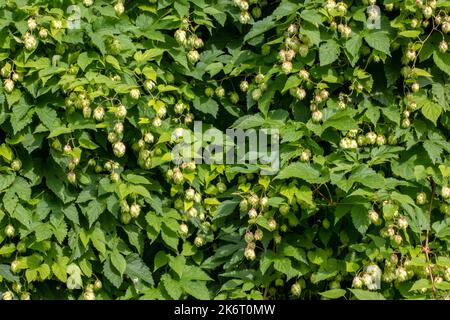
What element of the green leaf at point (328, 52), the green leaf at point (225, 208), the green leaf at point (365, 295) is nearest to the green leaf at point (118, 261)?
the green leaf at point (225, 208)

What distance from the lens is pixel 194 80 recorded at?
4.75 meters

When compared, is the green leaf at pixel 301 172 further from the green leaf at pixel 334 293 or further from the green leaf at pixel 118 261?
the green leaf at pixel 118 261

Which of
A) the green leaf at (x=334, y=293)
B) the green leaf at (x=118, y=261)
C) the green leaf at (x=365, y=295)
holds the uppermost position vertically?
the green leaf at (x=118, y=261)

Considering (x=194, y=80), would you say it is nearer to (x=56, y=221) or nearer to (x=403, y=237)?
(x=56, y=221)

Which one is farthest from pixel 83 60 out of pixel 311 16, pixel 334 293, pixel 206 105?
pixel 334 293

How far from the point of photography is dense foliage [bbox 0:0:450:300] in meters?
4.26

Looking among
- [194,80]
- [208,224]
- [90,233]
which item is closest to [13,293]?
[90,233]

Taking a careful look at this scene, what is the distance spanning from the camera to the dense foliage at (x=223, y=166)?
426cm

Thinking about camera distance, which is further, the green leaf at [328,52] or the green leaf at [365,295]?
the green leaf at [328,52]

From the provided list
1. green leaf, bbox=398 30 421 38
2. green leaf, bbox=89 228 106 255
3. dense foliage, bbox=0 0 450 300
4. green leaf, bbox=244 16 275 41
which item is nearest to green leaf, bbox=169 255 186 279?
dense foliage, bbox=0 0 450 300

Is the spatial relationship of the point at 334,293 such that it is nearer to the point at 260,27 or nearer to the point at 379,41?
the point at 379,41

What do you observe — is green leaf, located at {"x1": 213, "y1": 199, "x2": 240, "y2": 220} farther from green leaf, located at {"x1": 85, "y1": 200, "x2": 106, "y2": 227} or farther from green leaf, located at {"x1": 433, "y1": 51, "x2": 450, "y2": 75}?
green leaf, located at {"x1": 433, "y1": 51, "x2": 450, "y2": 75}

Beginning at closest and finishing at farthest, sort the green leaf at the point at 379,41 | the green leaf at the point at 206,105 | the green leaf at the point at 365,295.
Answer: the green leaf at the point at 365,295 < the green leaf at the point at 379,41 < the green leaf at the point at 206,105

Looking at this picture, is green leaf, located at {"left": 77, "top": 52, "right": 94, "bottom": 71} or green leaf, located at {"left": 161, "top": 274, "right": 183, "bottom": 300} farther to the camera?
green leaf, located at {"left": 161, "top": 274, "right": 183, "bottom": 300}
